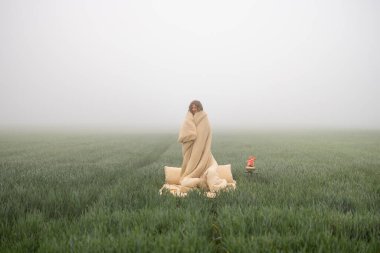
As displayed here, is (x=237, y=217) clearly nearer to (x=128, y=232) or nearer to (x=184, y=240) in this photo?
(x=184, y=240)

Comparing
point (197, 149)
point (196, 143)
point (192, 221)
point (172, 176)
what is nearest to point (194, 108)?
point (196, 143)

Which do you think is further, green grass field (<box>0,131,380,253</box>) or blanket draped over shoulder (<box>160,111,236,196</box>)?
blanket draped over shoulder (<box>160,111,236,196</box>)

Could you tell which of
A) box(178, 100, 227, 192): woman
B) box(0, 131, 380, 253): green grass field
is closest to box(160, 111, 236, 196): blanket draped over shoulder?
box(178, 100, 227, 192): woman

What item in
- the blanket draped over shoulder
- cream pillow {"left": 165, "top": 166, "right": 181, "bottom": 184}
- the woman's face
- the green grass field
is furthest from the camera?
cream pillow {"left": 165, "top": 166, "right": 181, "bottom": 184}

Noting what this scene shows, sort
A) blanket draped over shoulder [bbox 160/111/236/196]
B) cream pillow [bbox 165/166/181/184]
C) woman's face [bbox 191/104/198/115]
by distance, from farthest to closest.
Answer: cream pillow [bbox 165/166/181/184] < woman's face [bbox 191/104/198/115] < blanket draped over shoulder [bbox 160/111/236/196]

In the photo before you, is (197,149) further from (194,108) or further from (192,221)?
(192,221)

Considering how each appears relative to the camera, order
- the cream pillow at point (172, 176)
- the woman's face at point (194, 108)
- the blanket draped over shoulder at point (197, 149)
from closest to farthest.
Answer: the blanket draped over shoulder at point (197, 149), the woman's face at point (194, 108), the cream pillow at point (172, 176)

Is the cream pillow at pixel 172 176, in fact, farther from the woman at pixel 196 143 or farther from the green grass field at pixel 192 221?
the green grass field at pixel 192 221

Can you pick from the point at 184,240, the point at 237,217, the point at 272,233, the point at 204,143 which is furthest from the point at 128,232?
the point at 204,143

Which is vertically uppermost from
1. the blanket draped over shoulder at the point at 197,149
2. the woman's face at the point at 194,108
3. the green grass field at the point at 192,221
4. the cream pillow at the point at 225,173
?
the woman's face at the point at 194,108

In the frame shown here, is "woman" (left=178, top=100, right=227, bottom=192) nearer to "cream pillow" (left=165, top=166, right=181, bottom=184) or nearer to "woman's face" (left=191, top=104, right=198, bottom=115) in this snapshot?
"woman's face" (left=191, top=104, right=198, bottom=115)

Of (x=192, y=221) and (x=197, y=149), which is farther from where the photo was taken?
(x=197, y=149)

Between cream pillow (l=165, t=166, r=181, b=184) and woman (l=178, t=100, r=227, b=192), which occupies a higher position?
woman (l=178, t=100, r=227, b=192)

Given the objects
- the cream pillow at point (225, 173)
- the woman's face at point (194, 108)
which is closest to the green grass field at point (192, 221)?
the cream pillow at point (225, 173)
